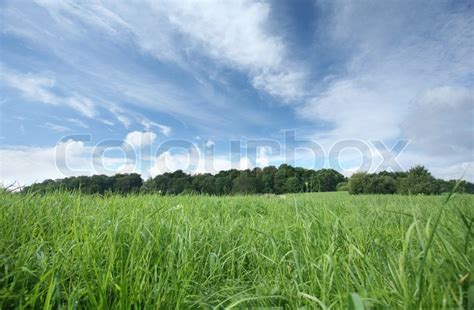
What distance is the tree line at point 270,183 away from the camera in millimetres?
5738

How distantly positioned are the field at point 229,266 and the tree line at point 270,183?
45 centimetres

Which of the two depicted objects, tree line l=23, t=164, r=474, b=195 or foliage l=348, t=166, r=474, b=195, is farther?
foliage l=348, t=166, r=474, b=195

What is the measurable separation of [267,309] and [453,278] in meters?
0.92

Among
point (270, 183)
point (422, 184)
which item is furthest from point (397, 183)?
point (270, 183)

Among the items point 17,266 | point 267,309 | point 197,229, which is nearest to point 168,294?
point 267,309

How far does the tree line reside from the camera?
18.8ft

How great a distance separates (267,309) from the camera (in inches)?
57.6

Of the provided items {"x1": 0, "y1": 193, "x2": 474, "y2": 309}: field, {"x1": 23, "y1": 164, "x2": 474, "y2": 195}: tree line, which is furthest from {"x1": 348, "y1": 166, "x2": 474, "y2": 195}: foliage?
{"x1": 0, "y1": 193, "x2": 474, "y2": 309}: field

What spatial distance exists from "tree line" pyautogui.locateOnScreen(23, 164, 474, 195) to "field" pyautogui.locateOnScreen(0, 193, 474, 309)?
0.45 meters

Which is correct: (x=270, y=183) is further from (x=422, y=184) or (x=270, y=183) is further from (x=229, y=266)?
(x=229, y=266)

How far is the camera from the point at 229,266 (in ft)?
7.79

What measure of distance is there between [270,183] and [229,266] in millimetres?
34384

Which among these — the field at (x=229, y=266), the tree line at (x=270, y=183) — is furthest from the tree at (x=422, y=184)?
the field at (x=229, y=266)

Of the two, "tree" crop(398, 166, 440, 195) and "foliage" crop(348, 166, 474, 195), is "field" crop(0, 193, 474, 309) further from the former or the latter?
"tree" crop(398, 166, 440, 195)
